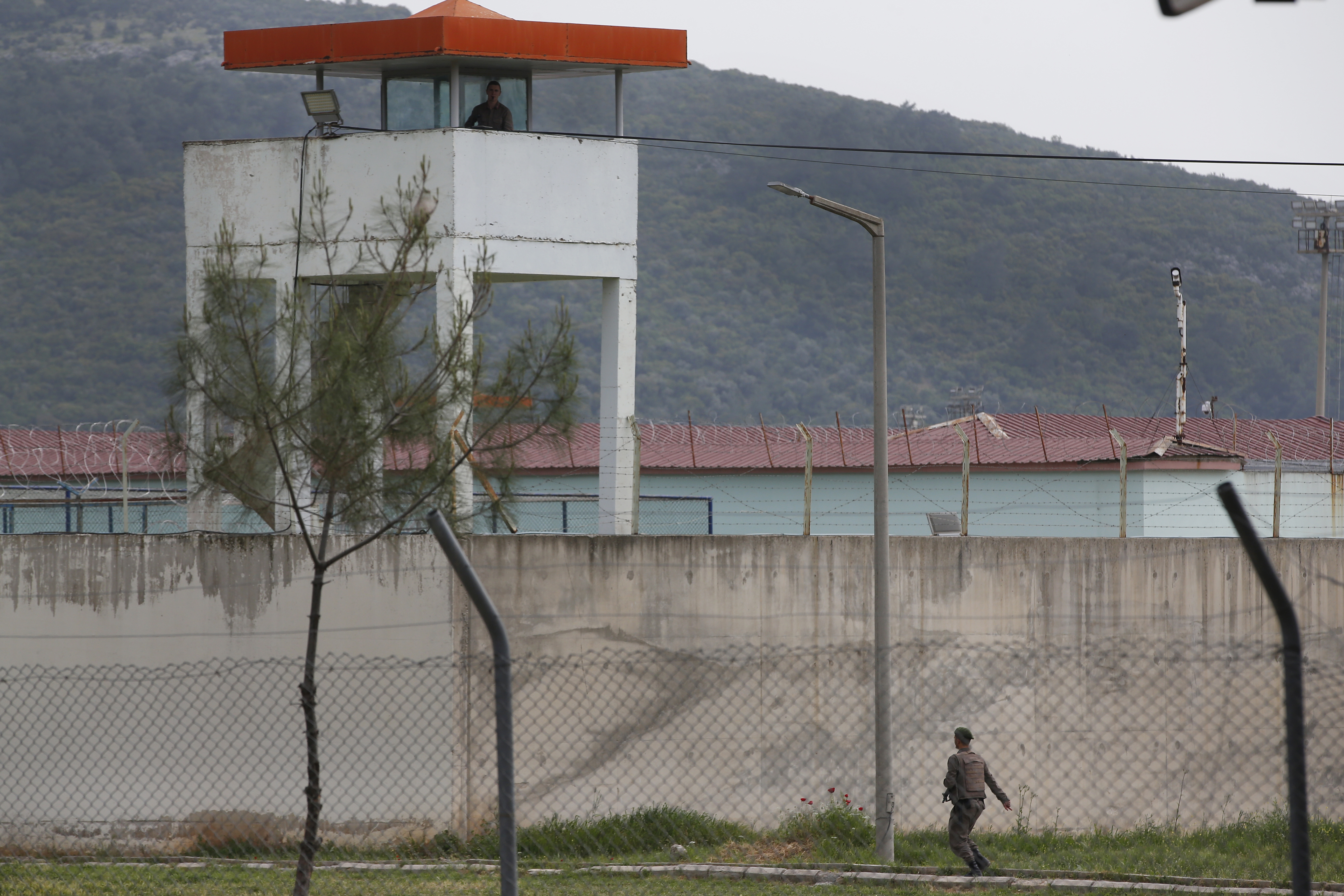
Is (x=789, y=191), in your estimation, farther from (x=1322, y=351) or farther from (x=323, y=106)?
(x=1322, y=351)

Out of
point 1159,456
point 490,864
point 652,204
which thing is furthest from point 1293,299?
point 490,864

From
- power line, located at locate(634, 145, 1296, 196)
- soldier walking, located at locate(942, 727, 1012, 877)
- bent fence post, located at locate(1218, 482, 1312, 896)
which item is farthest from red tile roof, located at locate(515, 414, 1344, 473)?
power line, located at locate(634, 145, 1296, 196)

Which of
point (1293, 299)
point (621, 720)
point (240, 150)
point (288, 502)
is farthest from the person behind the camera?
point (1293, 299)

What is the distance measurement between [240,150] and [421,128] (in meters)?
1.82

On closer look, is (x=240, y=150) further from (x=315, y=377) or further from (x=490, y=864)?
(x=490, y=864)

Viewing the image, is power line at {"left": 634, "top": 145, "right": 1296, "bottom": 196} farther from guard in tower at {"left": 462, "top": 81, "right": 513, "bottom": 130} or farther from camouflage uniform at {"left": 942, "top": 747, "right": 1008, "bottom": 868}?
camouflage uniform at {"left": 942, "top": 747, "right": 1008, "bottom": 868}

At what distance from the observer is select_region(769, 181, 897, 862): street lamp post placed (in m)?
11.5

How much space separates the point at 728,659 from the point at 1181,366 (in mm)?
7886

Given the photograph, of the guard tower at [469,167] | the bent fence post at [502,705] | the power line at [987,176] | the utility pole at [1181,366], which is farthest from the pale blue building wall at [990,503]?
the power line at [987,176]

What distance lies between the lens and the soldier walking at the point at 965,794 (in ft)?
34.9

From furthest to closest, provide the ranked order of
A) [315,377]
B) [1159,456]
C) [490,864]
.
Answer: [1159,456] < [490,864] < [315,377]

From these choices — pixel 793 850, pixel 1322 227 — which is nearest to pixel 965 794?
pixel 793 850

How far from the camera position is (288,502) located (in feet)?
39.1

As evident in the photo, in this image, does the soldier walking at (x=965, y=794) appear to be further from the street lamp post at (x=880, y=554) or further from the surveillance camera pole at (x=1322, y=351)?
the surveillance camera pole at (x=1322, y=351)
